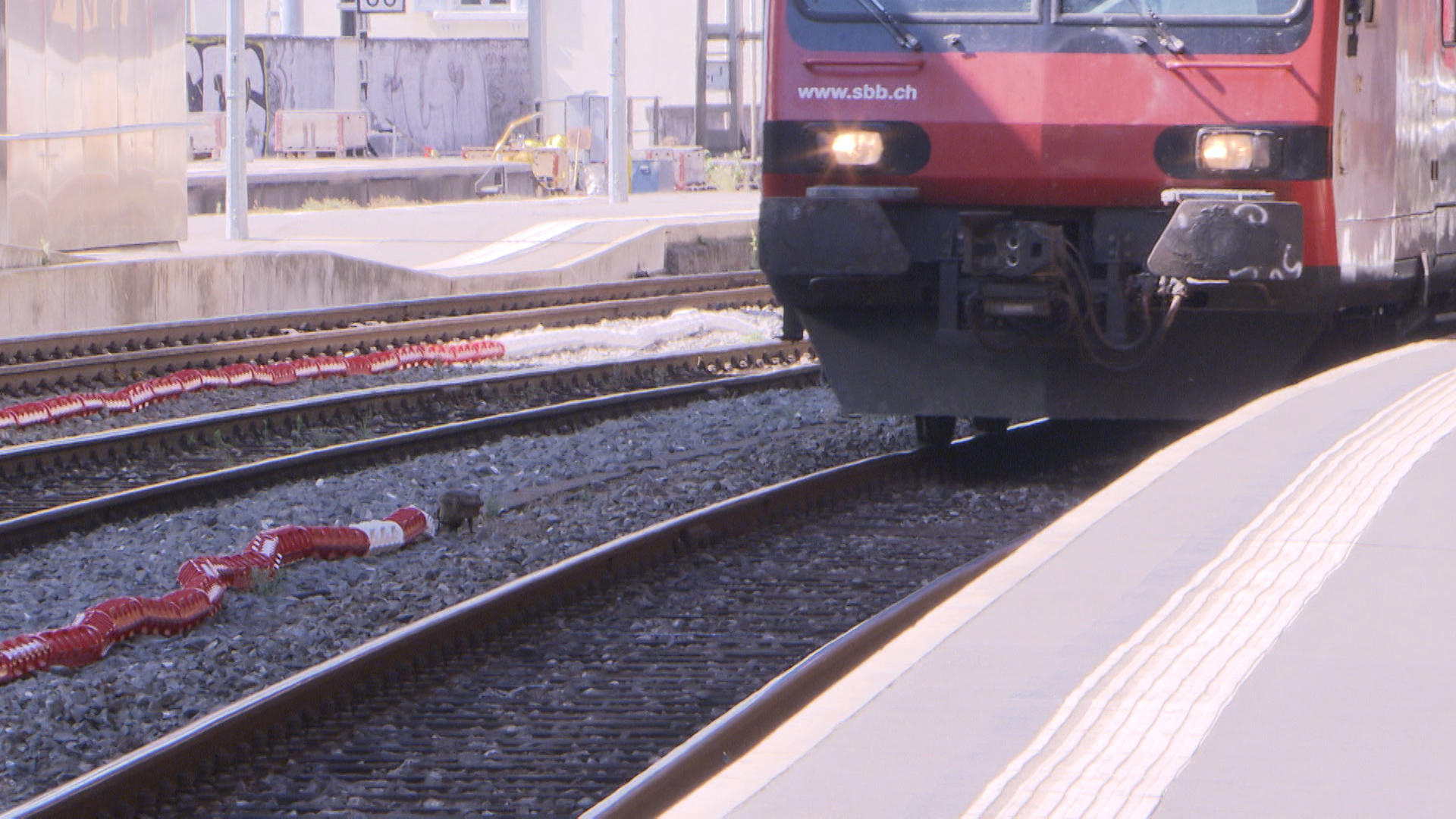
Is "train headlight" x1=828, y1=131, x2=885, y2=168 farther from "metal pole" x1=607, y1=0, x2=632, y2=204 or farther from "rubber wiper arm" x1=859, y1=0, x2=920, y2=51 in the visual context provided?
"metal pole" x1=607, y1=0, x2=632, y2=204

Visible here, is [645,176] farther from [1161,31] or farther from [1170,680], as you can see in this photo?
[1170,680]

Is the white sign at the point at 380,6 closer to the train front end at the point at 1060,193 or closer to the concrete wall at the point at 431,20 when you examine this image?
the concrete wall at the point at 431,20

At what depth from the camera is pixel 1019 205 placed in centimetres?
802

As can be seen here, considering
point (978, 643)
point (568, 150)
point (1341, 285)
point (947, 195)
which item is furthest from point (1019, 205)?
point (568, 150)

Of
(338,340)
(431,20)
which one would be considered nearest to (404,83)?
(431,20)

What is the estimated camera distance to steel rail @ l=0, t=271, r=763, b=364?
12625 mm

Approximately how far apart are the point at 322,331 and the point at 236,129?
6.06 meters

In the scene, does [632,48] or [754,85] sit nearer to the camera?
[754,85]

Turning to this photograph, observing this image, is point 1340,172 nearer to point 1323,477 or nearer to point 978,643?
point 1323,477

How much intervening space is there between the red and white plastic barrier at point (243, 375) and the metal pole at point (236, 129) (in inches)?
230

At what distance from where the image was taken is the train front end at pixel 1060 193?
24.9 ft

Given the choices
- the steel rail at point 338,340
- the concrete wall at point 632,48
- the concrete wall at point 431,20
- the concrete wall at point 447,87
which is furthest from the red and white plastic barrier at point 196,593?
the concrete wall at point 431,20

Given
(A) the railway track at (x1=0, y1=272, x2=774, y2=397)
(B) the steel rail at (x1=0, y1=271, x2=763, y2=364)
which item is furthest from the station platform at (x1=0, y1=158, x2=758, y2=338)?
(A) the railway track at (x1=0, y1=272, x2=774, y2=397)

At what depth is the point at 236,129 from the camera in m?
19.8
